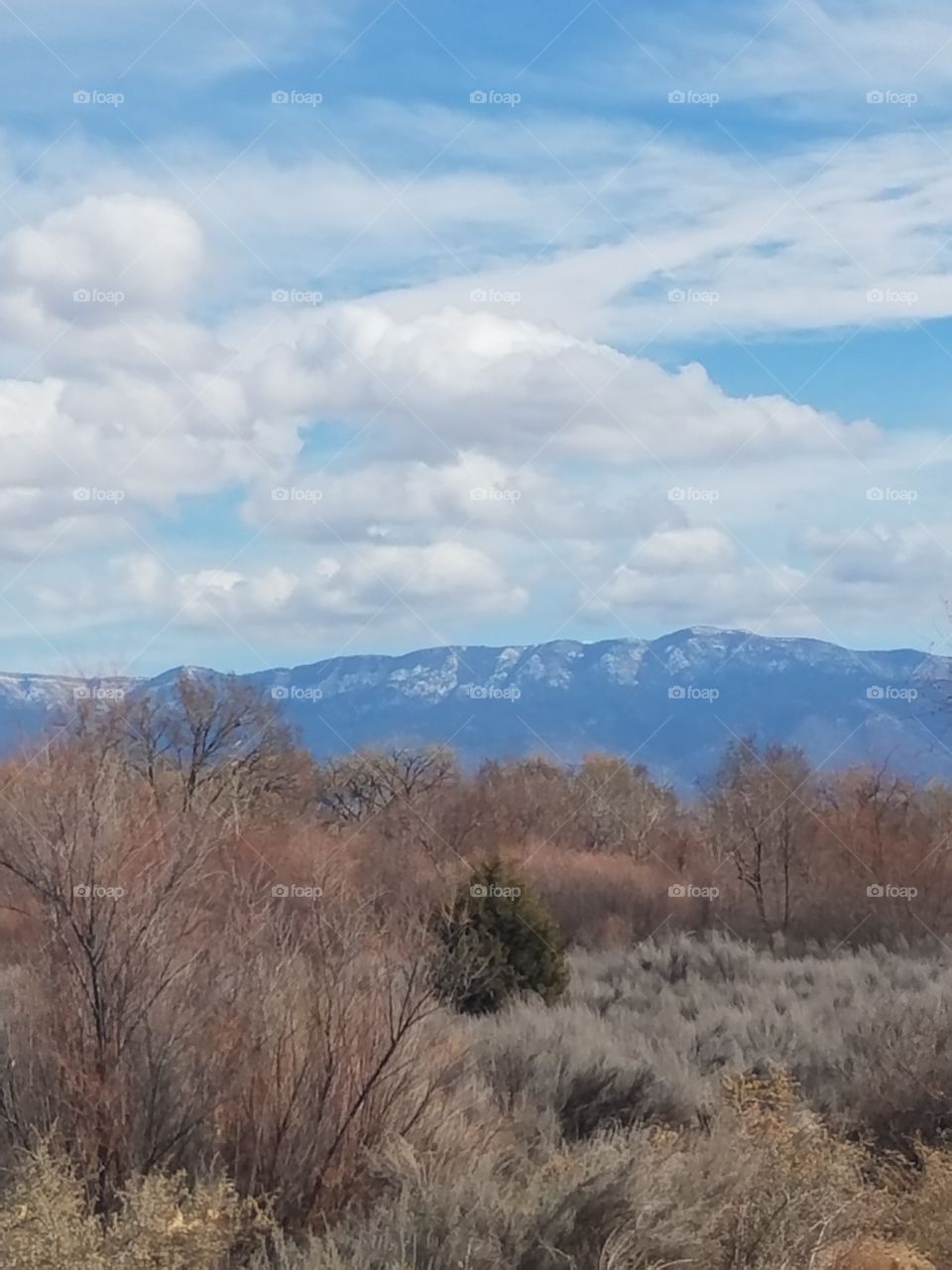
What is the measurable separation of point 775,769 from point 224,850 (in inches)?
1023

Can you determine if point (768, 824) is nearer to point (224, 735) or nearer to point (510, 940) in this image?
point (224, 735)

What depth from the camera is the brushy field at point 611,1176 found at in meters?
6.32

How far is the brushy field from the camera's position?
249 inches

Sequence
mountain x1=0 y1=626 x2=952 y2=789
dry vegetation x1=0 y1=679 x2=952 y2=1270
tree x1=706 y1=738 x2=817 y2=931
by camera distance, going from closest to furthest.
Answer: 1. dry vegetation x1=0 y1=679 x2=952 y2=1270
2. tree x1=706 y1=738 x2=817 y2=931
3. mountain x1=0 y1=626 x2=952 y2=789

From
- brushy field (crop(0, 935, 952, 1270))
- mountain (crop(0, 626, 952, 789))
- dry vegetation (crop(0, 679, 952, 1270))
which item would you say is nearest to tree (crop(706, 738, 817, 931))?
brushy field (crop(0, 935, 952, 1270))

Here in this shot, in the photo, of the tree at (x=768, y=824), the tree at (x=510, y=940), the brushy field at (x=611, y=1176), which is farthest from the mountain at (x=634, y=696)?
the brushy field at (x=611, y=1176)

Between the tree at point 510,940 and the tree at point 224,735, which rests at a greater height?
the tree at point 224,735

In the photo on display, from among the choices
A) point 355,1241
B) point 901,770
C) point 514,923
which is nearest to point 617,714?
point 901,770

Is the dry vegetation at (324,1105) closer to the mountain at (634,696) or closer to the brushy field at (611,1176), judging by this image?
the brushy field at (611,1176)

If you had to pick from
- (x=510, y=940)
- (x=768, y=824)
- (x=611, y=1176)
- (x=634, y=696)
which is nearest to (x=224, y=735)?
(x=768, y=824)

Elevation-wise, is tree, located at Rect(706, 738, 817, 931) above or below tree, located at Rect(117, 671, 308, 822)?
below

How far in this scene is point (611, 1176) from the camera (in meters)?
7.23

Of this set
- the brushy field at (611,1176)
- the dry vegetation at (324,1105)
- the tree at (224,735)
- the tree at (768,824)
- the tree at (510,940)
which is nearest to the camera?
the brushy field at (611,1176)

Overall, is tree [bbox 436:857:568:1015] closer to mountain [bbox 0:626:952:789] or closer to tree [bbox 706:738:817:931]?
tree [bbox 706:738:817:931]
